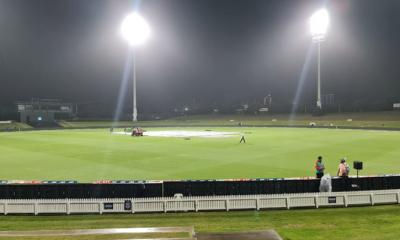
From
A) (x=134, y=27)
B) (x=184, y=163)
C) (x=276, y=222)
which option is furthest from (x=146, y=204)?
(x=134, y=27)

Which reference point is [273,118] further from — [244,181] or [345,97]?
[244,181]

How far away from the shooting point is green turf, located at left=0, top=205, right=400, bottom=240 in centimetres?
1312

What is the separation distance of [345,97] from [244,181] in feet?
574

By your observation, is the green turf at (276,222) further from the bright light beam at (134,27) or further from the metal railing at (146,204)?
the bright light beam at (134,27)

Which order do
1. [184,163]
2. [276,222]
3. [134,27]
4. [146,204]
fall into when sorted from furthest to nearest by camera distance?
[134,27] < [184,163] < [146,204] < [276,222]

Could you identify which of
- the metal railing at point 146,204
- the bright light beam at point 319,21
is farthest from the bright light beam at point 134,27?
the metal railing at point 146,204

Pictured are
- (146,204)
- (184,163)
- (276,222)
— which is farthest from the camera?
(184,163)

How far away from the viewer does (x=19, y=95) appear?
15962 cm

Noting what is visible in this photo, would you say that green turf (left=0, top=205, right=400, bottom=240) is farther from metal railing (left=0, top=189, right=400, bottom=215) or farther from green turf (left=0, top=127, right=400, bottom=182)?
green turf (left=0, top=127, right=400, bottom=182)

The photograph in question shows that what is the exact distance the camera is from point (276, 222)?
49.0ft

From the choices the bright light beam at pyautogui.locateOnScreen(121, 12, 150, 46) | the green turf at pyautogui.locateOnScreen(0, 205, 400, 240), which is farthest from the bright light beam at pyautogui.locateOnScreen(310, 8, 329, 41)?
the green turf at pyautogui.locateOnScreen(0, 205, 400, 240)

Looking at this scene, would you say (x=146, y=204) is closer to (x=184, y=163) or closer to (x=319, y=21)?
(x=184, y=163)

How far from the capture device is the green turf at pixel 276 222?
13.1m

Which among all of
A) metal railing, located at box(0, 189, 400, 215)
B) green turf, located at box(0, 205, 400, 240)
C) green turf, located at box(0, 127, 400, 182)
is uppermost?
green turf, located at box(0, 127, 400, 182)
